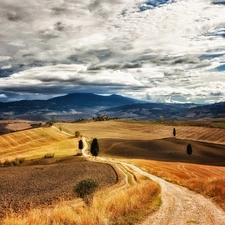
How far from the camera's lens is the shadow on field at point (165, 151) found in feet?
396

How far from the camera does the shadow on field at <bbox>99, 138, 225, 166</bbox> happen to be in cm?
12075

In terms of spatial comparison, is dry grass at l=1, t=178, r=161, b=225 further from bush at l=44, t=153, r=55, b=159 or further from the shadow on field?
the shadow on field

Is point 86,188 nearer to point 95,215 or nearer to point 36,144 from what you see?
point 95,215

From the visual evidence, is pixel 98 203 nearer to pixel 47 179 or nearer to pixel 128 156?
pixel 47 179

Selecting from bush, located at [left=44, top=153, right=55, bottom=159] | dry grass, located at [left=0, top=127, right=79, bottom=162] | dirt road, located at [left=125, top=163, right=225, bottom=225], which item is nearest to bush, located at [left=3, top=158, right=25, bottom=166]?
dry grass, located at [left=0, top=127, right=79, bottom=162]

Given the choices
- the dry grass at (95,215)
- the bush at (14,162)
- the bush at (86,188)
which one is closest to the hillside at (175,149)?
the bush at (14,162)

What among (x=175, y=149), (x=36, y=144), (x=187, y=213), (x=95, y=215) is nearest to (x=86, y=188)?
(x=95, y=215)

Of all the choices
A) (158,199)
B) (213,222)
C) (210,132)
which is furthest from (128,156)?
(213,222)

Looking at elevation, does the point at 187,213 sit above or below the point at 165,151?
above

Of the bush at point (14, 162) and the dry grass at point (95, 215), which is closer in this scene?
the dry grass at point (95, 215)

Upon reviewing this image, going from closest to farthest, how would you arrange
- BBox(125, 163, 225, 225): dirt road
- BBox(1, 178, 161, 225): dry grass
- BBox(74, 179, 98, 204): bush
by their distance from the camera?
BBox(1, 178, 161, 225): dry grass
BBox(125, 163, 225, 225): dirt road
BBox(74, 179, 98, 204): bush

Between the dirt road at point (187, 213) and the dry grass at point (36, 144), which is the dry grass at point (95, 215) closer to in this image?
the dirt road at point (187, 213)

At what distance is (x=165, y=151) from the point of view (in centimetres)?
13388

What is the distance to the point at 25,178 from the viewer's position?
59.2 m
